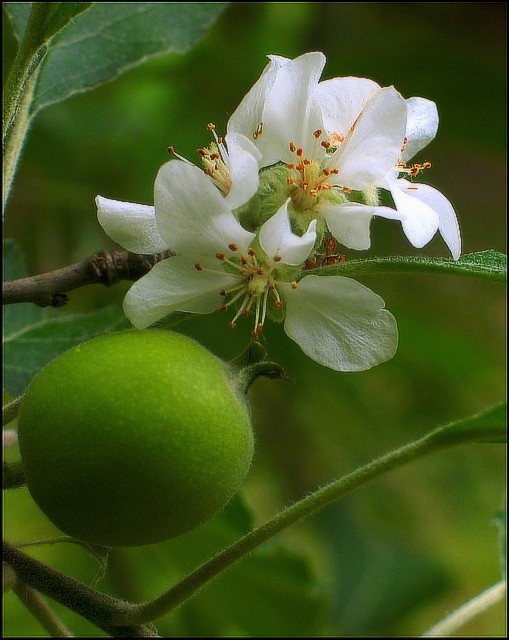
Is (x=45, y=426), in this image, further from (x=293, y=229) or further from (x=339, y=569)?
(x=339, y=569)

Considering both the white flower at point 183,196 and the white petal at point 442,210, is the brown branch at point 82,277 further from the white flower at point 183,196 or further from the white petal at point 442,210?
the white petal at point 442,210

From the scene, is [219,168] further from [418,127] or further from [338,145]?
[418,127]

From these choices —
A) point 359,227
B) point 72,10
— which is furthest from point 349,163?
point 72,10

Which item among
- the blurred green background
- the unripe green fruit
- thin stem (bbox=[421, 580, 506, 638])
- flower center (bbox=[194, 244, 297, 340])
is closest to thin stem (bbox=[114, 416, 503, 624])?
the unripe green fruit

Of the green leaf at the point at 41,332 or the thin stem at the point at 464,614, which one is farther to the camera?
the green leaf at the point at 41,332

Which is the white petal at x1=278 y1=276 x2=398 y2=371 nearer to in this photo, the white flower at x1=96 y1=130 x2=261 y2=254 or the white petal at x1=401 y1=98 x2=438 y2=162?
the white flower at x1=96 y1=130 x2=261 y2=254

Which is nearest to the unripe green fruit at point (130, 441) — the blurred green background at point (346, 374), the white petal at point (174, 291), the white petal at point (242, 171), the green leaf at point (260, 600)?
the white petal at point (174, 291)

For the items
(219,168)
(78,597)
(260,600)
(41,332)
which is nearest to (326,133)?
(219,168)
